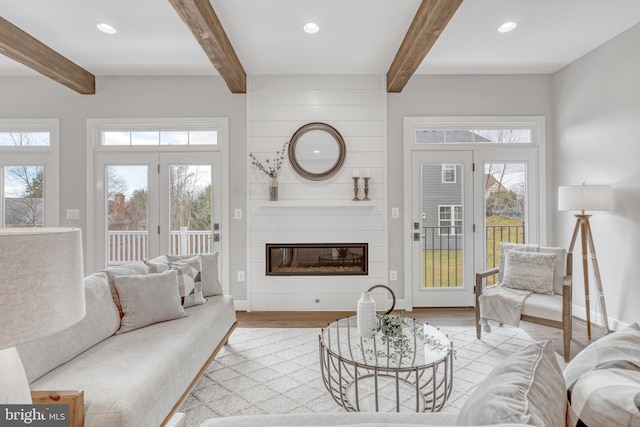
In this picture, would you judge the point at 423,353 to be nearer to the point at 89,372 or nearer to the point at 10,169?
the point at 89,372

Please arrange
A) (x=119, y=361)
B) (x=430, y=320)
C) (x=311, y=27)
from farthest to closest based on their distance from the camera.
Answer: (x=430, y=320) → (x=311, y=27) → (x=119, y=361)

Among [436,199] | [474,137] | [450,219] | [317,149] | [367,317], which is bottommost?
[367,317]

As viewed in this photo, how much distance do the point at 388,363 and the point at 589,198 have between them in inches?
100

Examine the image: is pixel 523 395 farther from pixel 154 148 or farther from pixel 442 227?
pixel 154 148

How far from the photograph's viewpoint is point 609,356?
3.21 feet

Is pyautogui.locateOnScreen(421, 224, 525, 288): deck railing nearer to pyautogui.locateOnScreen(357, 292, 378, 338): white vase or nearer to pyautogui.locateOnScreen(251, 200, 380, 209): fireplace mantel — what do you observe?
pyautogui.locateOnScreen(251, 200, 380, 209): fireplace mantel

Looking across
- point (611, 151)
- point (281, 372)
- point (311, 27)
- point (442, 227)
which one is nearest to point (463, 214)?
point (442, 227)

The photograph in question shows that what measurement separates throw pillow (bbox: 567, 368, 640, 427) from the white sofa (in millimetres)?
1522

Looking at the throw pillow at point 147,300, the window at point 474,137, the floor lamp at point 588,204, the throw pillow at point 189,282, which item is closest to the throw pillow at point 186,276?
the throw pillow at point 189,282

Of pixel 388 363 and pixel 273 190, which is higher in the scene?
pixel 273 190

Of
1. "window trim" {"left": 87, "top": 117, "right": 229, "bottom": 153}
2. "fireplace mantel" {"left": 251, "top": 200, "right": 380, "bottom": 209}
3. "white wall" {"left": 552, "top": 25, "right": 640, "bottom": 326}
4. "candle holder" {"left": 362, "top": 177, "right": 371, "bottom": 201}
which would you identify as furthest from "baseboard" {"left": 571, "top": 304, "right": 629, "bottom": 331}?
"window trim" {"left": 87, "top": 117, "right": 229, "bottom": 153}

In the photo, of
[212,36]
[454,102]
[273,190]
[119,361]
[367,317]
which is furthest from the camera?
[454,102]

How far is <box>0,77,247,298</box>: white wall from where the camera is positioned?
394cm

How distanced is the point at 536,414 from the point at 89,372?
1756 mm
